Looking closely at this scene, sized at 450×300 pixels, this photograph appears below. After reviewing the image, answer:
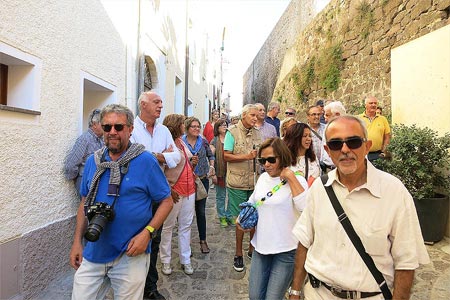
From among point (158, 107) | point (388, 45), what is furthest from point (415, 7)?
point (158, 107)

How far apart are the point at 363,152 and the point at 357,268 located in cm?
58

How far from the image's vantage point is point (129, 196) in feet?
6.70

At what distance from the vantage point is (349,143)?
1.58 meters

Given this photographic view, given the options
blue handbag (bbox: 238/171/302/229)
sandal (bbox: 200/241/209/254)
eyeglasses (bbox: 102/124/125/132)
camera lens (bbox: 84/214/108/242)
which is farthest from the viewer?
sandal (bbox: 200/241/209/254)

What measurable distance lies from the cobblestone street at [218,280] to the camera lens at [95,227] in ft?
5.44

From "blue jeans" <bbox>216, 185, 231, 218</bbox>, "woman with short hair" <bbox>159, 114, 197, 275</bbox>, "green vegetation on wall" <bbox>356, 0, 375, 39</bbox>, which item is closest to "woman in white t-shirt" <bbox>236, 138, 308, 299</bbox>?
"woman with short hair" <bbox>159, 114, 197, 275</bbox>

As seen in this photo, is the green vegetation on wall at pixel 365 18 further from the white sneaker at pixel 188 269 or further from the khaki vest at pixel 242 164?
the white sneaker at pixel 188 269

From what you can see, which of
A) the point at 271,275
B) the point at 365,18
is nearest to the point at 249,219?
the point at 271,275

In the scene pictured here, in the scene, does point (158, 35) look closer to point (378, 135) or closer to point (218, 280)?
point (378, 135)

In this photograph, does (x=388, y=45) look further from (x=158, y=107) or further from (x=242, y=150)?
(x=158, y=107)

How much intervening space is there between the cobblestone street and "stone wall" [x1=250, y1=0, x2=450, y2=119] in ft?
13.1

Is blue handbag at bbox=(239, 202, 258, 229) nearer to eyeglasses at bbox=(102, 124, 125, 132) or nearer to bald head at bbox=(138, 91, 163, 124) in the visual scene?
eyeglasses at bbox=(102, 124, 125, 132)

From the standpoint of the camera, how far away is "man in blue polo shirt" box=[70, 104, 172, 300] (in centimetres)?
201

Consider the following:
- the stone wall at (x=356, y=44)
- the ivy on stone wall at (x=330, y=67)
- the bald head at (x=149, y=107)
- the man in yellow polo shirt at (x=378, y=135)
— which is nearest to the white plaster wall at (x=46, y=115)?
the bald head at (x=149, y=107)
